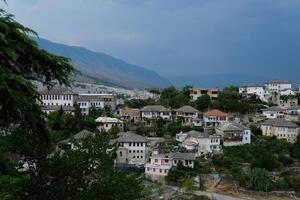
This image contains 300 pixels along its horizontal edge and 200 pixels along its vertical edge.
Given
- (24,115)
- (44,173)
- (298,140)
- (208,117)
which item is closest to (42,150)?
(44,173)

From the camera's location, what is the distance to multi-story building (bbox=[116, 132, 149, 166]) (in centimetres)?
3694

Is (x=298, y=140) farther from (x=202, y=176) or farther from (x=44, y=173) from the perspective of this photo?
(x=44, y=173)

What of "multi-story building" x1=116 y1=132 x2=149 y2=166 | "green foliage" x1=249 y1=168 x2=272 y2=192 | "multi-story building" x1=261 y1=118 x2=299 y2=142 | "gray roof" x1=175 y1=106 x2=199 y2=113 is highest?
"gray roof" x1=175 y1=106 x2=199 y2=113

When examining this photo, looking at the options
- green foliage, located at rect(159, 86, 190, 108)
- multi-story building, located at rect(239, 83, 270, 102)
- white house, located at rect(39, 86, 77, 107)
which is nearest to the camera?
white house, located at rect(39, 86, 77, 107)

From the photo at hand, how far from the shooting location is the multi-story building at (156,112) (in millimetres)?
47844

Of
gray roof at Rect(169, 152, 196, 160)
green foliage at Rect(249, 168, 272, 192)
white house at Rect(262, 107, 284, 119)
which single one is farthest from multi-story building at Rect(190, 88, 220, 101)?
green foliage at Rect(249, 168, 272, 192)

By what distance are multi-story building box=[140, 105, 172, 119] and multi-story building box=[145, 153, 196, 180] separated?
12925mm

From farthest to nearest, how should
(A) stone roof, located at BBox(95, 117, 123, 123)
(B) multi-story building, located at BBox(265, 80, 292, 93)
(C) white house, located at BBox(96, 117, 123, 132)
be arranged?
(B) multi-story building, located at BBox(265, 80, 292, 93) → (A) stone roof, located at BBox(95, 117, 123, 123) → (C) white house, located at BBox(96, 117, 123, 132)

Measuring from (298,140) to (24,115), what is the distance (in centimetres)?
3851

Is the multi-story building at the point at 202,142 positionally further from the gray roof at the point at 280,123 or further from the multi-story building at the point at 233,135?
the gray roof at the point at 280,123

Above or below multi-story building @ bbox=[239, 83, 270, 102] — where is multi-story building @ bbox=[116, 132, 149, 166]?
below

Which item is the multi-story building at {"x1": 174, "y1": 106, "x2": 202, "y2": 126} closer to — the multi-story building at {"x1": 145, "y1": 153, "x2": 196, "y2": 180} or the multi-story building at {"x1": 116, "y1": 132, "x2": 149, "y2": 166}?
the multi-story building at {"x1": 116, "y1": 132, "x2": 149, "y2": 166}

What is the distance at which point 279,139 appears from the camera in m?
42.9

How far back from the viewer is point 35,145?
29.5ft
